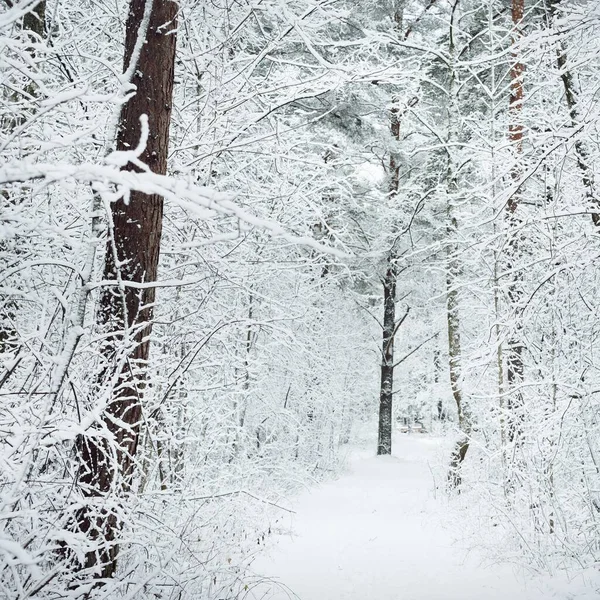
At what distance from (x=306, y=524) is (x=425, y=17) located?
14416 mm

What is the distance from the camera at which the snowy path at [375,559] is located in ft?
15.7

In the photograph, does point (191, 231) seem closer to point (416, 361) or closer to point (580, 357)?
point (580, 357)

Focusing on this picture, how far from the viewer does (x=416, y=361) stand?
84.9 feet

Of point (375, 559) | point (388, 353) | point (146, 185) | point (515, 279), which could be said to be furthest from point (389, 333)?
point (146, 185)

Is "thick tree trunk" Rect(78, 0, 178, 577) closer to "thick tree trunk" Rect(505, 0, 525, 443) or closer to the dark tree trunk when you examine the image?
"thick tree trunk" Rect(505, 0, 525, 443)

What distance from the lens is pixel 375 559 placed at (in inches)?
239

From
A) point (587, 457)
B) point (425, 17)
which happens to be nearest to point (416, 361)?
point (425, 17)

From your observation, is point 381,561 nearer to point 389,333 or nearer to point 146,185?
point 146,185

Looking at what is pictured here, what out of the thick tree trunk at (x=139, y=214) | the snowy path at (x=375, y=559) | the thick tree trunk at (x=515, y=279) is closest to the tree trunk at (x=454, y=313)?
the snowy path at (x=375, y=559)

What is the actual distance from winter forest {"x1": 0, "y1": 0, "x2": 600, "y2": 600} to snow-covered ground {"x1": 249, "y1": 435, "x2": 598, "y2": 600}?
15 centimetres

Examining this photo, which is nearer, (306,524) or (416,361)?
(306,524)

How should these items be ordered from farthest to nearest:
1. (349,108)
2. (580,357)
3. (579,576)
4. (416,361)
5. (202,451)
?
(416,361), (349,108), (202,451), (580,357), (579,576)

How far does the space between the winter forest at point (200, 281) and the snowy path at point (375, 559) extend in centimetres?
18

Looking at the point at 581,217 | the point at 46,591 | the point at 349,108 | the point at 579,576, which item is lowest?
the point at 579,576
